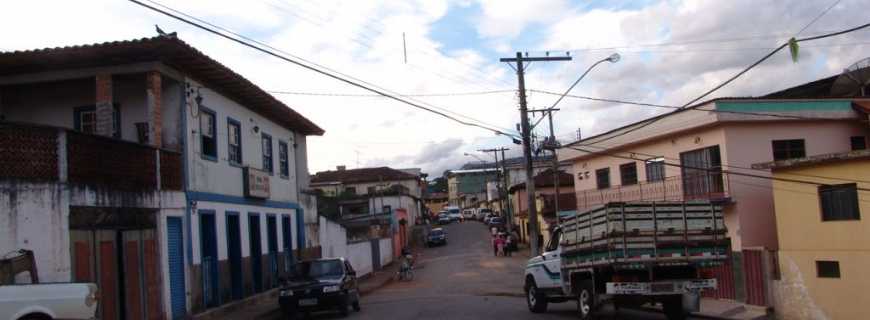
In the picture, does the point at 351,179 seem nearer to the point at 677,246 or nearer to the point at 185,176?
the point at 185,176

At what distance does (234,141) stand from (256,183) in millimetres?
1695

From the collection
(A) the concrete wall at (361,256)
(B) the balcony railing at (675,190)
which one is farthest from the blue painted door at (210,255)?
(A) the concrete wall at (361,256)

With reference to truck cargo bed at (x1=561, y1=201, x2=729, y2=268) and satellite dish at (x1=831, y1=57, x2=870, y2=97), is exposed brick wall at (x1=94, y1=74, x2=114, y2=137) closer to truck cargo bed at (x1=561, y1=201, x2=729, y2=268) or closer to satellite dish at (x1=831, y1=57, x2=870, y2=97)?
truck cargo bed at (x1=561, y1=201, x2=729, y2=268)

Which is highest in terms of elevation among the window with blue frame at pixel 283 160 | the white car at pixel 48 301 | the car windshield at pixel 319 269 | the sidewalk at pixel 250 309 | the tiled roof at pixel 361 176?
the tiled roof at pixel 361 176

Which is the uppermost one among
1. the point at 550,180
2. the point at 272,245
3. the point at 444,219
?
the point at 550,180

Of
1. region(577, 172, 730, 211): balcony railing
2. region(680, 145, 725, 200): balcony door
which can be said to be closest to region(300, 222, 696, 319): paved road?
region(577, 172, 730, 211): balcony railing

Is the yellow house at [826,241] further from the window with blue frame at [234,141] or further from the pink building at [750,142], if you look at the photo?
the window with blue frame at [234,141]

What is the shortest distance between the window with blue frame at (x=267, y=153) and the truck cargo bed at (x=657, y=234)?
13.5 metres

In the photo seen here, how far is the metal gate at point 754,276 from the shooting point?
59.5 feet

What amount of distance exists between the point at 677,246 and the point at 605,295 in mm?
1721

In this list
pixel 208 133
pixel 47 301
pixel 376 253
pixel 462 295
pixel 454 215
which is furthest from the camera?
pixel 454 215

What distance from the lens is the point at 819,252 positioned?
17.6 meters

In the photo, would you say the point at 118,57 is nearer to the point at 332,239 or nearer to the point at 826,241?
the point at 826,241

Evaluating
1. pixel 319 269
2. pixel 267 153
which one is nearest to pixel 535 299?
pixel 319 269
